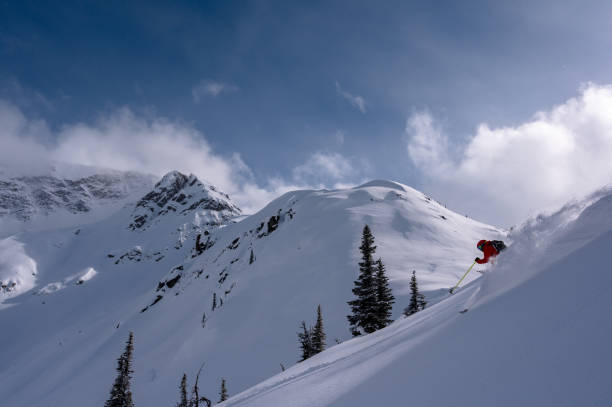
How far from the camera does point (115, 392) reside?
76.3ft

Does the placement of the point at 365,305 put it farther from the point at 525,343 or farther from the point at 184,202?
the point at 184,202

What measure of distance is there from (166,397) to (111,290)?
98541mm

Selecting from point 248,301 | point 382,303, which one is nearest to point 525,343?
point 382,303

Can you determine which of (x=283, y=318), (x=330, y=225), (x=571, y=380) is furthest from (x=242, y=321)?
(x=571, y=380)

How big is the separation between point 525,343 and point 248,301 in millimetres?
35797

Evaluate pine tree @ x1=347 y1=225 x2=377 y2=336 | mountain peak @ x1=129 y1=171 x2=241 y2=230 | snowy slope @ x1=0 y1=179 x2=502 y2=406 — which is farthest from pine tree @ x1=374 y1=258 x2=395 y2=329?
mountain peak @ x1=129 y1=171 x2=241 y2=230

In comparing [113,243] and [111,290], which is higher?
[113,243]

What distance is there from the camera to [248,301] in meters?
36.2

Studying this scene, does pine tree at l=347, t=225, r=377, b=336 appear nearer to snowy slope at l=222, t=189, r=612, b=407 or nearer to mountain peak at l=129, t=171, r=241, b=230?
snowy slope at l=222, t=189, r=612, b=407

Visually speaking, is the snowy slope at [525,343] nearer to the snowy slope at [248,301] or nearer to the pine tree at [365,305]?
the snowy slope at [248,301]

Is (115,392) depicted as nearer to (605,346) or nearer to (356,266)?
(356,266)

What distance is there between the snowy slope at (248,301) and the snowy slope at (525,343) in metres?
14.5

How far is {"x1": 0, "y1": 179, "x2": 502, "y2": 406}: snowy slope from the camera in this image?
2816 cm

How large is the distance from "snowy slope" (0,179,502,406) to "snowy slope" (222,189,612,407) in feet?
47.6
